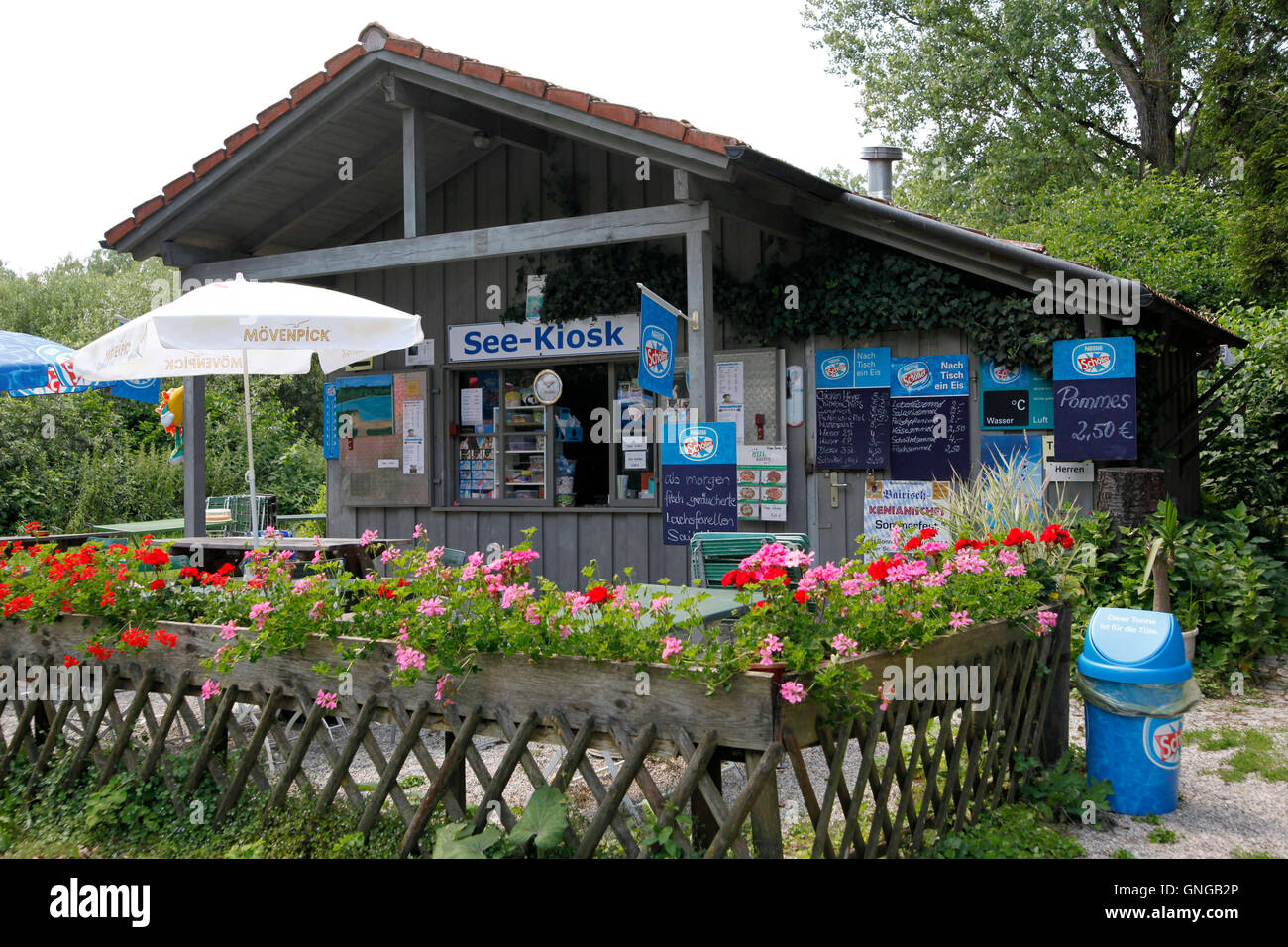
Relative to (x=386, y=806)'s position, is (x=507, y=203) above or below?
above

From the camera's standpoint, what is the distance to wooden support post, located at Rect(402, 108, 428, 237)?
304 inches

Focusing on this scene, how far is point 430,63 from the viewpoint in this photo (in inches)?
291

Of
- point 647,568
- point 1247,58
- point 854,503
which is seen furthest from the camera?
point 1247,58

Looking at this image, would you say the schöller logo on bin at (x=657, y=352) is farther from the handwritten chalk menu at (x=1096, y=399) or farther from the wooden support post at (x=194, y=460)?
the wooden support post at (x=194, y=460)

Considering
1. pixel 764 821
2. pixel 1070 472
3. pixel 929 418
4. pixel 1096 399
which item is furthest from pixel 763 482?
pixel 764 821

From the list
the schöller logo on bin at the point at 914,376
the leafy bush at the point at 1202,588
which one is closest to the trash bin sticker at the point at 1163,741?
the leafy bush at the point at 1202,588

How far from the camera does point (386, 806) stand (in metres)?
4.00

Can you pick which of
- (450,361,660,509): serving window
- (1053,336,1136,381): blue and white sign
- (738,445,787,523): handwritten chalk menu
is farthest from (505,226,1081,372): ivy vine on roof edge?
(738,445,787,523): handwritten chalk menu

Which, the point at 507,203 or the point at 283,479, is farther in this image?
the point at 283,479

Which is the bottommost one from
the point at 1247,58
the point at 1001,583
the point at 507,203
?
the point at 1001,583

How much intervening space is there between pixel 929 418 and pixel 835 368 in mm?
821

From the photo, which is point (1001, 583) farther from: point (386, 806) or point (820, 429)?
point (820, 429)

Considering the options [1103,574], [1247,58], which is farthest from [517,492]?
[1247,58]

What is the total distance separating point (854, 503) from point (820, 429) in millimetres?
616
